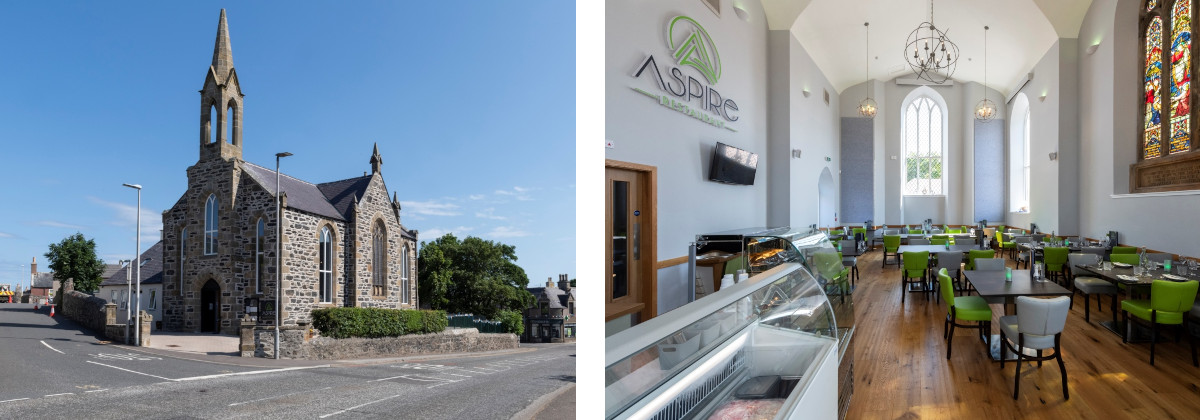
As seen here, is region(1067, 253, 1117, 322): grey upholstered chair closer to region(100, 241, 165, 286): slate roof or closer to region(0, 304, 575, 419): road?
region(0, 304, 575, 419): road

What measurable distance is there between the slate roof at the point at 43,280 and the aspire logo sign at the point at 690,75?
174 inches

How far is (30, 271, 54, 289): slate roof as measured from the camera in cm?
233

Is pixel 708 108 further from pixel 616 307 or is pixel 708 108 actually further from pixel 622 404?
pixel 622 404

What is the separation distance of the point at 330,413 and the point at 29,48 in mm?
1928

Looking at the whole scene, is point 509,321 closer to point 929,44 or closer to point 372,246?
point 372,246

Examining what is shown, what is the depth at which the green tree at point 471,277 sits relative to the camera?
2.78 metres

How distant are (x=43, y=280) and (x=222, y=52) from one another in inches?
47.7

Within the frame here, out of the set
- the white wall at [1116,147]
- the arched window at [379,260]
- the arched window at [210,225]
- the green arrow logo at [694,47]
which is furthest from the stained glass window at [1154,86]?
the arched window at [210,225]

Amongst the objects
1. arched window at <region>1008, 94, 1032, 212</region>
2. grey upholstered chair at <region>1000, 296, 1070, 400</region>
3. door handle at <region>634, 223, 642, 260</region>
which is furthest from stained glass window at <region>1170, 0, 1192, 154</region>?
arched window at <region>1008, 94, 1032, 212</region>

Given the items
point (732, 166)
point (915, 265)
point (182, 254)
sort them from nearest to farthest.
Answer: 1. point (182, 254)
2. point (915, 265)
3. point (732, 166)

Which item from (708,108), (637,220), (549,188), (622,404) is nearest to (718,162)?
(708,108)

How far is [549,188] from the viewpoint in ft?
9.66

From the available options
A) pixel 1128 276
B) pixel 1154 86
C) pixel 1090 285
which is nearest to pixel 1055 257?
pixel 1090 285

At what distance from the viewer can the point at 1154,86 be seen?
740 centimetres
